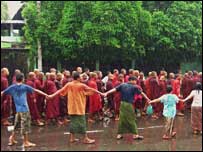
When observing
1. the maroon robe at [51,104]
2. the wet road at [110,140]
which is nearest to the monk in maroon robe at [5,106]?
the wet road at [110,140]

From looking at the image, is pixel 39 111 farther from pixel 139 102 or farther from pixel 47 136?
pixel 139 102

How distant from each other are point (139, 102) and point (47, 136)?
199 inches

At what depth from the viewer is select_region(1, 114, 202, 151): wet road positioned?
36.6 ft

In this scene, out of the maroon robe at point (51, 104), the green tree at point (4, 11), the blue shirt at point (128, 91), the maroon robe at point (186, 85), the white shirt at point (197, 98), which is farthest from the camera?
the green tree at point (4, 11)

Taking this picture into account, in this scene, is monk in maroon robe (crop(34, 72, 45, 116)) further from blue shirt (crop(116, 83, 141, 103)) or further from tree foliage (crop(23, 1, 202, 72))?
tree foliage (crop(23, 1, 202, 72))

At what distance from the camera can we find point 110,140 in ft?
40.0

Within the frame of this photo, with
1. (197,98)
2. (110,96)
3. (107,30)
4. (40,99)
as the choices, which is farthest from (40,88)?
(107,30)

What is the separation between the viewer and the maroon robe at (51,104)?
1516 centimetres

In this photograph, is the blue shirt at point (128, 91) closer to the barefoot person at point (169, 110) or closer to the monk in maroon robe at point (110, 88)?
the barefoot person at point (169, 110)

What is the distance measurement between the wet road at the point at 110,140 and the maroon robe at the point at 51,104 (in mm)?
508

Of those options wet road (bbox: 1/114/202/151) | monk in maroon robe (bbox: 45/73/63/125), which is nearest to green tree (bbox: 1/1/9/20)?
monk in maroon robe (bbox: 45/73/63/125)

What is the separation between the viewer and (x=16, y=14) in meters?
45.2

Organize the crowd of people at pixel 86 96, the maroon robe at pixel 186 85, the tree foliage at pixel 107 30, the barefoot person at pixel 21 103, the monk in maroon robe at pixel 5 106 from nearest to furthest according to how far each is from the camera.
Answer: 1. the barefoot person at pixel 21 103
2. the crowd of people at pixel 86 96
3. the monk in maroon robe at pixel 5 106
4. the maroon robe at pixel 186 85
5. the tree foliage at pixel 107 30

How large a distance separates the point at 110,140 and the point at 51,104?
366 cm
